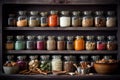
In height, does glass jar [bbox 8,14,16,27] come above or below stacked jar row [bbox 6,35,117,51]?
above

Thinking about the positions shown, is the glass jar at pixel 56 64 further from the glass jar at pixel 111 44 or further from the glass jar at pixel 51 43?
the glass jar at pixel 111 44

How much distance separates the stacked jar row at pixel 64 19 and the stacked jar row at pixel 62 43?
0.46ft

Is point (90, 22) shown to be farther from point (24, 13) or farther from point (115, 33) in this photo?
point (24, 13)

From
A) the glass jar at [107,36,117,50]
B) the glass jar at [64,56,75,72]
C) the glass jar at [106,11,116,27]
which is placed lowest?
the glass jar at [64,56,75,72]

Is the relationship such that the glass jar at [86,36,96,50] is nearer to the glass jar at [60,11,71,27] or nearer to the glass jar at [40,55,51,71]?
the glass jar at [60,11,71,27]

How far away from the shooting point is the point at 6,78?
10.7 ft

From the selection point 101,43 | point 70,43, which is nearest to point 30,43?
point 70,43

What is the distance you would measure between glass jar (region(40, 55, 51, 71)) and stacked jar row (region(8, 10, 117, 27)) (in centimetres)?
35

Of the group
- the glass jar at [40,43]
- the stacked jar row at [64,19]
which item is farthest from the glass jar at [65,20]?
the glass jar at [40,43]

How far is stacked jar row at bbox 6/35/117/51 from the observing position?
3.46m

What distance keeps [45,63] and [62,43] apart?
0.28 m

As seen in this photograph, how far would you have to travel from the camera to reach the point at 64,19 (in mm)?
3434

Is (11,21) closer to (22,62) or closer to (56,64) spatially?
(22,62)

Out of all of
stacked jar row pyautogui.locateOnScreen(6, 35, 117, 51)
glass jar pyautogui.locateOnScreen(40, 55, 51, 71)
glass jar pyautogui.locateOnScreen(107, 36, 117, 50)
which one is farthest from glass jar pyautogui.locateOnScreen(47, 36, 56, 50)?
glass jar pyautogui.locateOnScreen(107, 36, 117, 50)
